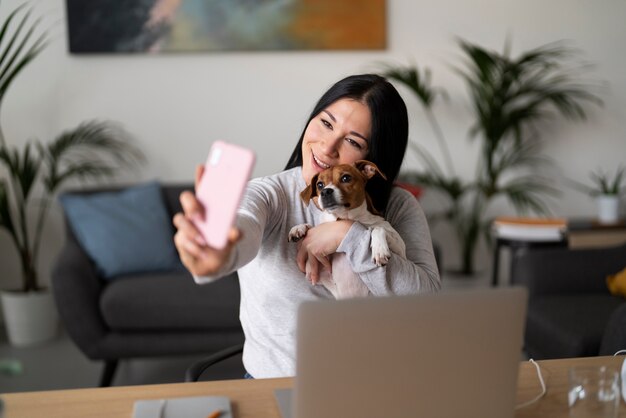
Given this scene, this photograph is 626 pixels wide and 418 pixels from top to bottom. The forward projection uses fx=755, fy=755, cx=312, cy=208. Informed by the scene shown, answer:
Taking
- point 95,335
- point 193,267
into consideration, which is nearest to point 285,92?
point 95,335

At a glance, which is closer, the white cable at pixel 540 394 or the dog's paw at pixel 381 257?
the white cable at pixel 540 394

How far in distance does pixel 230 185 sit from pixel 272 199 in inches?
22.7

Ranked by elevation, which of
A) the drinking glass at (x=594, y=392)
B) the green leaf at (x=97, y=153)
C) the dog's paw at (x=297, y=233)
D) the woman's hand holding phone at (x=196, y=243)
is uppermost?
the woman's hand holding phone at (x=196, y=243)

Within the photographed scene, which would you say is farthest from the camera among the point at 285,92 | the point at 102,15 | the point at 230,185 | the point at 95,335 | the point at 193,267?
the point at 285,92

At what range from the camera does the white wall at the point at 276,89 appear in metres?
4.18

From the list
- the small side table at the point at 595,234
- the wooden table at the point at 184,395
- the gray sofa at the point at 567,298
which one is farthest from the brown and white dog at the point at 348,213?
the small side table at the point at 595,234

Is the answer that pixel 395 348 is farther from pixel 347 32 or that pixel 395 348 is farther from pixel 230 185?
pixel 347 32

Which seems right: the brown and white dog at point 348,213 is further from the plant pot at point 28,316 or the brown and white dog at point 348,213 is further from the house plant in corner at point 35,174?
the plant pot at point 28,316

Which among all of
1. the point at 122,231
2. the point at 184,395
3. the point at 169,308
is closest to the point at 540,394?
the point at 184,395

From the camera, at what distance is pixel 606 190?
14.6 feet

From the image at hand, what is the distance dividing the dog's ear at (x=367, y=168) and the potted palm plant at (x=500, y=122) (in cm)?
249

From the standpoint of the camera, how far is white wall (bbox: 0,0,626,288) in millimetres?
4176

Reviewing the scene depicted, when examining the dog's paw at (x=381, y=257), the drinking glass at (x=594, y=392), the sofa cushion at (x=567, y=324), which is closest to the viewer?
the drinking glass at (x=594, y=392)

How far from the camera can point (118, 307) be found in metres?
3.29
